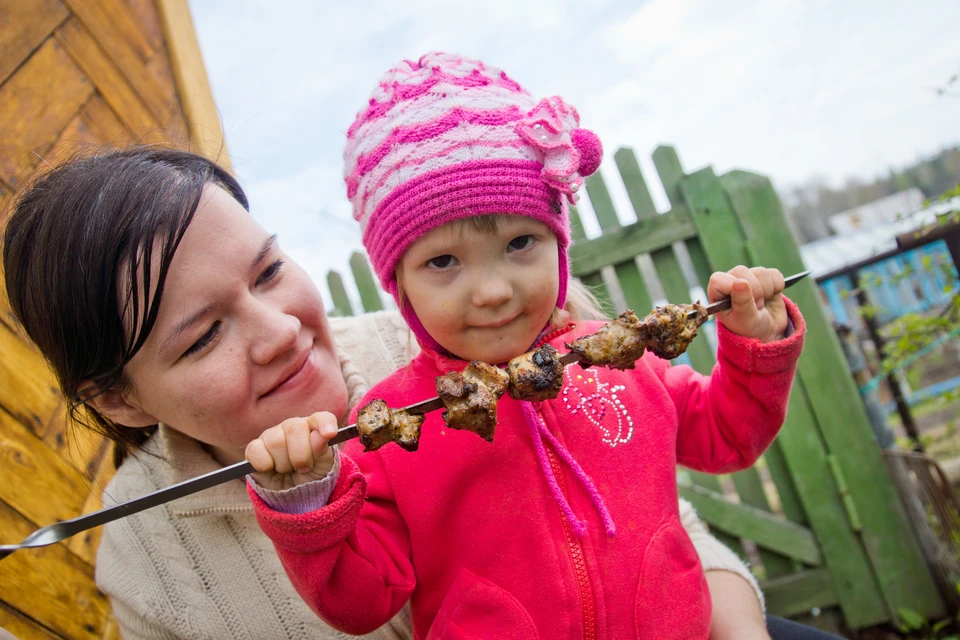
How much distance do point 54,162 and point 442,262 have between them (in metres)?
1.93

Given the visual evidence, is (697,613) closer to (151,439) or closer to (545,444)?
(545,444)

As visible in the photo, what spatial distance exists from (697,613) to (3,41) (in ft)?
12.6

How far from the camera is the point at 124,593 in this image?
89.1 inches

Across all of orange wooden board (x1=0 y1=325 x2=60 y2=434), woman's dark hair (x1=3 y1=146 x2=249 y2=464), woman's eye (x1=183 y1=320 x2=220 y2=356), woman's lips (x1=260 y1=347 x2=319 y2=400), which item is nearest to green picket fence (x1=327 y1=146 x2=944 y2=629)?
woman's lips (x1=260 y1=347 x2=319 y2=400)

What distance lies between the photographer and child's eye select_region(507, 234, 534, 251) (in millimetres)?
1690

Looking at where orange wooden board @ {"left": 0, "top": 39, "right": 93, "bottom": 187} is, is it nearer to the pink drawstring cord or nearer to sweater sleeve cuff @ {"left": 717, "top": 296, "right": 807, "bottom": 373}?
the pink drawstring cord

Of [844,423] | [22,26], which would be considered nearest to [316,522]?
[22,26]

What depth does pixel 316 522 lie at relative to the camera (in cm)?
145

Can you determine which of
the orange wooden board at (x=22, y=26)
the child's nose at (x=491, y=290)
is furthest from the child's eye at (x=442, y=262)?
the orange wooden board at (x=22, y=26)

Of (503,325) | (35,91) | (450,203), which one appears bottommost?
(503,325)

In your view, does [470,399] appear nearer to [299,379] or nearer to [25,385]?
[299,379]

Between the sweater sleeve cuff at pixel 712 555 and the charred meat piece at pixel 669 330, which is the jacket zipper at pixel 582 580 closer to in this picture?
the charred meat piece at pixel 669 330

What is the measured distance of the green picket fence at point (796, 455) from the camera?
3701mm

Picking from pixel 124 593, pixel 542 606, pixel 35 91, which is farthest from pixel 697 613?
pixel 35 91
